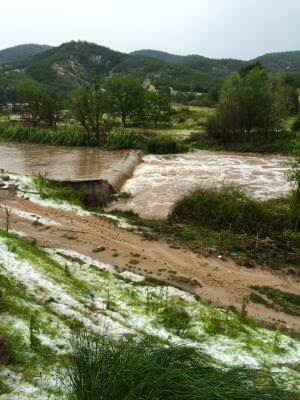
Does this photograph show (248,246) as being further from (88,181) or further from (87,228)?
(88,181)

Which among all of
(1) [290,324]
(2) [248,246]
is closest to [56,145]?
(2) [248,246]

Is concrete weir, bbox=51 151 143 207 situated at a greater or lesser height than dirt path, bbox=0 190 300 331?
greater

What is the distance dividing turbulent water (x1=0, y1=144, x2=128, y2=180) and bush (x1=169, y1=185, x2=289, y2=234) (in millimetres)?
10026

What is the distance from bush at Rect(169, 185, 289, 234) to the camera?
66.7 ft

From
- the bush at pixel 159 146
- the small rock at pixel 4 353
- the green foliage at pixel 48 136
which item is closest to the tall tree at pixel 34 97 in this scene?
the green foliage at pixel 48 136

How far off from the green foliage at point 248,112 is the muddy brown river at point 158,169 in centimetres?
510

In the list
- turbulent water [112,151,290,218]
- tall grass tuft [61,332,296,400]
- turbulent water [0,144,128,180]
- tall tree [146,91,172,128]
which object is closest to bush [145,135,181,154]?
turbulent water [112,151,290,218]

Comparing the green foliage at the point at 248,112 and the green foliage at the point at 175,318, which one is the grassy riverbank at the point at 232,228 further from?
the green foliage at the point at 248,112

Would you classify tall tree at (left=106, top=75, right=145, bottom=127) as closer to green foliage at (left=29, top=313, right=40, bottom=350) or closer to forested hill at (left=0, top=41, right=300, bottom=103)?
green foliage at (left=29, top=313, right=40, bottom=350)

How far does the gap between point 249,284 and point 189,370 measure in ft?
34.7

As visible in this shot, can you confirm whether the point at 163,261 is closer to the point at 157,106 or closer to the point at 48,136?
the point at 48,136

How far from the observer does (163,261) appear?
55.4 feet

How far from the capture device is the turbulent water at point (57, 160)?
3303 cm

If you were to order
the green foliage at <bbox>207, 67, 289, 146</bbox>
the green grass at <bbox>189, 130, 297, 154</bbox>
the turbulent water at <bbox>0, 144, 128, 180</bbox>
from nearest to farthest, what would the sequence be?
Result: the turbulent water at <bbox>0, 144, 128, 180</bbox> → the green grass at <bbox>189, 130, 297, 154</bbox> → the green foliage at <bbox>207, 67, 289, 146</bbox>
